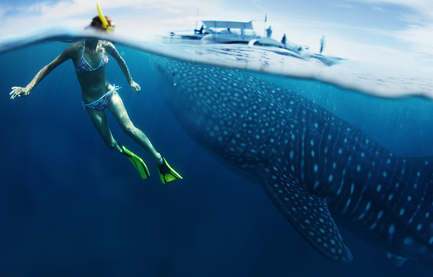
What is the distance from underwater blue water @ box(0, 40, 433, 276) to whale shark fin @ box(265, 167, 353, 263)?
158cm

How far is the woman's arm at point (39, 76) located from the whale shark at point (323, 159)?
7.47 ft

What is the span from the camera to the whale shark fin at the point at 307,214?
488cm

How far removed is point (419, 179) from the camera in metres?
6.09

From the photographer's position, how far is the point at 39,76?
4520 mm

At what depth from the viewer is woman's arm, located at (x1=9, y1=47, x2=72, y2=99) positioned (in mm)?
4219

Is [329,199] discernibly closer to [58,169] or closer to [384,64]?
[384,64]

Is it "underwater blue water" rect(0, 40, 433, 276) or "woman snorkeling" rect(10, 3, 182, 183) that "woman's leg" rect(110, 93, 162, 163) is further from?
"underwater blue water" rect(0, 40, 433, 276)

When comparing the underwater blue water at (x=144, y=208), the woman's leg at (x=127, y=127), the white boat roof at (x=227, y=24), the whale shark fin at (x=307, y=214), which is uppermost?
the white boat roof at (x=227, y=24)

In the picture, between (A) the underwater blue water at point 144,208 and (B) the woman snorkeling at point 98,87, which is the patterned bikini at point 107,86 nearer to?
(B) the woman snorkeling at point 98,87

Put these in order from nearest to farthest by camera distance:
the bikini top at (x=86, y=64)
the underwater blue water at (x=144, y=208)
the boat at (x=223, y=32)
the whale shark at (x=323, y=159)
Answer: the bikini top at (x=86, y=64) < the boat at (x=223, y=32) < the whale shark at (x=323, y=159) < the underwater blue water at (x=144, y=208)

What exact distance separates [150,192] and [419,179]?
5.45 metres

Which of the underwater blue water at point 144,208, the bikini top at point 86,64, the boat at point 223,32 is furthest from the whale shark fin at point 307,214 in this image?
the bikini top at point 86,64

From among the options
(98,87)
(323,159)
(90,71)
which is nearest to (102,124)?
(98,87)

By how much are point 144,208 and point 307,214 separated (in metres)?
4.43
